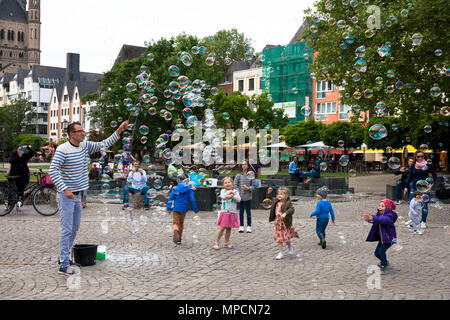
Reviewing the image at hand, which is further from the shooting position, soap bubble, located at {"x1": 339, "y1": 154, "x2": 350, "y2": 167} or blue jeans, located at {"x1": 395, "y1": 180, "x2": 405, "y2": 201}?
blue jeans, located at {"x1": 395, "y1": 180, "x2": 405, "y2": 201}

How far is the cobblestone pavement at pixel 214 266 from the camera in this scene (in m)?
5.64

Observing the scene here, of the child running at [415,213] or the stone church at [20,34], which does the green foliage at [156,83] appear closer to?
the child running at [415,213]

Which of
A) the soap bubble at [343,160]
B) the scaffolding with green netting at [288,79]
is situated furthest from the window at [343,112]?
the soap bubble at [343,160]

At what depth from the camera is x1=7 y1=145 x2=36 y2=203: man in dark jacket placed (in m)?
12.4

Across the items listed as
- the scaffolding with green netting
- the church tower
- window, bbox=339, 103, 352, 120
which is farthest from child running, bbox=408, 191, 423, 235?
the church tower

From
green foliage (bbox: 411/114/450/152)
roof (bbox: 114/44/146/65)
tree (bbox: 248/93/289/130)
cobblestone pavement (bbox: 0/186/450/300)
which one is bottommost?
cobblestone pavement (bbox: 0/186/450/300)

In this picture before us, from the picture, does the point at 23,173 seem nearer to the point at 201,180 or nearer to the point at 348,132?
the point at 201,180

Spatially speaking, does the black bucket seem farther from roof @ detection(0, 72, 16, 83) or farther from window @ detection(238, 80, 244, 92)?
roof @ detection(0, 72, 16, 83)

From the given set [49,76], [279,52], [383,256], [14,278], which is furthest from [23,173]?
[49,76]

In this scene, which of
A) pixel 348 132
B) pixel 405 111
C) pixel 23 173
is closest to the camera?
pixel 23 173

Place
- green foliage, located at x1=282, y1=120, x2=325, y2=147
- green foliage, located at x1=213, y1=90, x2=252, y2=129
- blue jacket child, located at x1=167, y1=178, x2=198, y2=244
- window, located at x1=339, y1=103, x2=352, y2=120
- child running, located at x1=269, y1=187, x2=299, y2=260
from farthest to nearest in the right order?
window, located at x1=339, y1=103, x2=352, y2=120 → green foliage, located at x1=282, y1=120, x2=325, y2=147 → green foliage, located at x1=213, y1=90, x2=252, y2=129 → blue jacket child, located at x1=167, y1=178, x2=198, y2=244 → child running, located at x1=269, y1=187, x2=299, y2=260

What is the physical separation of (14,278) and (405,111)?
19.2 metres

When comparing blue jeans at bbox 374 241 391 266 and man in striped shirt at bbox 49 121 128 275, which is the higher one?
man in striped shirt at bbox 49 121 128 275

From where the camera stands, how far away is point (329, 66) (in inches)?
915
